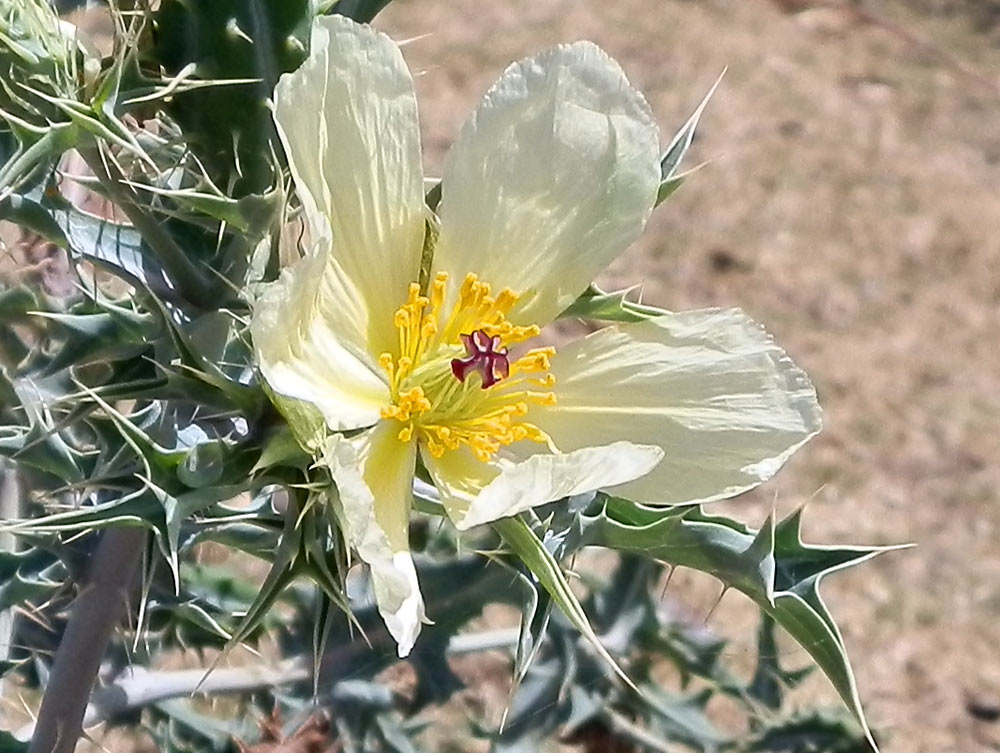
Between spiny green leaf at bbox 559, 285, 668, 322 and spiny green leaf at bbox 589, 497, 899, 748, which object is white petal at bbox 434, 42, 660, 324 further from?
spiny green leaf at bbox 589, 497, 899, 748

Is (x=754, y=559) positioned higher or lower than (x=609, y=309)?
lower

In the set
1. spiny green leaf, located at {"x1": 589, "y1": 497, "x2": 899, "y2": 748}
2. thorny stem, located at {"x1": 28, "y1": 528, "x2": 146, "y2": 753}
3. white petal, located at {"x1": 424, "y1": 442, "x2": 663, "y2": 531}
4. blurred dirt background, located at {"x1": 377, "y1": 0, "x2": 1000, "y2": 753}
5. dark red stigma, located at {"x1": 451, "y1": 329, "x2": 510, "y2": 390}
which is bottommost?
blurred dirt background, located at {"x1": 377, "y1": 0, "x2": 1000, "y2": 753}

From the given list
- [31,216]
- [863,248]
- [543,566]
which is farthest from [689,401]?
[863,248]

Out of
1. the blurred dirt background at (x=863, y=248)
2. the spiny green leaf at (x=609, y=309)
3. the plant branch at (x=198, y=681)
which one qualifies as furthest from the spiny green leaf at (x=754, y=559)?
the blurred dirt background at (x=863, y=248)

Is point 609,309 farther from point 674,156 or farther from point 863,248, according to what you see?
point 863,248

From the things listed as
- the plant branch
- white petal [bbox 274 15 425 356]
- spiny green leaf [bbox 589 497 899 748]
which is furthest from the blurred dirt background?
white petal [bbox 274 15 425 356]
